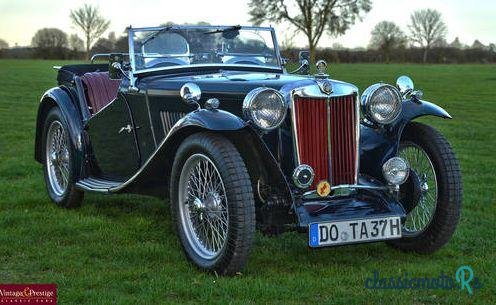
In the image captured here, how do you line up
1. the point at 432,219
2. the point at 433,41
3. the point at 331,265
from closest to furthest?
the point at 331,265, the point at 432,219, the point at 433,41

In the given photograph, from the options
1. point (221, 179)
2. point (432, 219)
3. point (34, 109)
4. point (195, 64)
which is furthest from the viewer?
point (34, 109)

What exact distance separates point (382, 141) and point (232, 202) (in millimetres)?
1452

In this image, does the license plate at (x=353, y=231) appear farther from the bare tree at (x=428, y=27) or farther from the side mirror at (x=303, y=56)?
the bare tree at (x=428, y=27)

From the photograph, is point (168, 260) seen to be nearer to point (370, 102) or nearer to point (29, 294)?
point (29, 294)

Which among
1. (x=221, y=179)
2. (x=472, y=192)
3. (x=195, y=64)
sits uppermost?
(x=195, y=64)

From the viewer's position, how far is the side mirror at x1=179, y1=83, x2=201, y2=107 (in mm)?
5195

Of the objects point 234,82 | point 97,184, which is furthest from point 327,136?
point 97,184

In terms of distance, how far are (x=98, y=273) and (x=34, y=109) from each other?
1452cm

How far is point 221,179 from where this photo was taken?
4.81 meters

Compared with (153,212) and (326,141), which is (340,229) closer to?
(326,141)

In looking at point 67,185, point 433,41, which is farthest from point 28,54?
point 67,185

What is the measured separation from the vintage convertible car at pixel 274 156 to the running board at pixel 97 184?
50 millimetres

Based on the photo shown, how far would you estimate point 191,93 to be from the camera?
521 centimetres

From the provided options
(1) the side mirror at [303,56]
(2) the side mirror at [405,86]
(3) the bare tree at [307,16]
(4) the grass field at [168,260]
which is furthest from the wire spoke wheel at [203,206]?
(3) the bare tree at [307,16]
